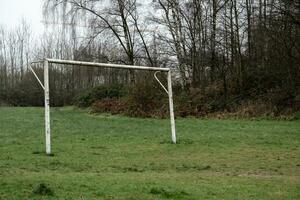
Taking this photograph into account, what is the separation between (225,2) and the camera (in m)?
32.4

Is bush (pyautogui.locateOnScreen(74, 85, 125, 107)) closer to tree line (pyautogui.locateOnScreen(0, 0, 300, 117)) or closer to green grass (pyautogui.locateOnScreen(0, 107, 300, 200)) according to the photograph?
tree line (pyautogui.locateOnScreen(0, 0, 300, 117))

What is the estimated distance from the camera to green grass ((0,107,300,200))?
25.6 feet

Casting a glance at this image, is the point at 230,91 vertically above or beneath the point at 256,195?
above

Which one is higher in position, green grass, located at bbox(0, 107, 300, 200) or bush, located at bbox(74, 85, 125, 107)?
bush, located at bbox(74, 85, 125, 107)

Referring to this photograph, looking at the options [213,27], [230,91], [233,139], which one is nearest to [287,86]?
[230,91]

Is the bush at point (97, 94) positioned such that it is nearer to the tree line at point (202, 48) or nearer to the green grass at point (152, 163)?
the tree line at point (202, 48)

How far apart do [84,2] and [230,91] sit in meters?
13.0

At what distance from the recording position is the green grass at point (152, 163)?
7.80 metres

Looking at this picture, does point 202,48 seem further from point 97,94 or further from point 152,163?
point 152,163

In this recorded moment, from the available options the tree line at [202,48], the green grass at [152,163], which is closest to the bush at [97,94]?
the tree line at [202,48]

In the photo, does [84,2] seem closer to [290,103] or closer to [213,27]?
[213,27]

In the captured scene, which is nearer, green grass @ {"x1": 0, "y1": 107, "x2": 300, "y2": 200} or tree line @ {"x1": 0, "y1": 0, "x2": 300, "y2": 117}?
green grass @ {"x1": 0, "y1": 107, "x2": 300, "y2": 200}

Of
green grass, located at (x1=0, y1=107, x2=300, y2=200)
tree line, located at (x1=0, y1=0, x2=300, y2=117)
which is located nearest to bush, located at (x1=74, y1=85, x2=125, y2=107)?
tree line, located at (x1=0, y1=0, x2=300, y2=117)

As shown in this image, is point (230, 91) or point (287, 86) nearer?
point (287, 86)
